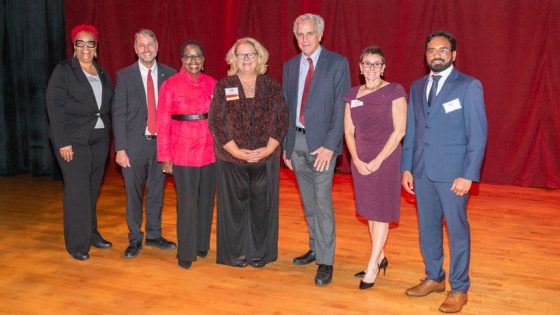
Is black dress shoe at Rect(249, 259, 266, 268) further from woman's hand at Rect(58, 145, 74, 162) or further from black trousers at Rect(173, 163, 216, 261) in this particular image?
woman's hand at Rect(58, 145, 74, 162)

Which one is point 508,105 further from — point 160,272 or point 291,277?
point 160,272

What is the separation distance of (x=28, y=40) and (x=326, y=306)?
599 cm

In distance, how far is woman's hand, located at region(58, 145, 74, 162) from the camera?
3963 mm

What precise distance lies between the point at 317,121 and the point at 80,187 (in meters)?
1.85

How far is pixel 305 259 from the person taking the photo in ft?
13.2

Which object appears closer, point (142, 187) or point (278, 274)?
point (278, 274)

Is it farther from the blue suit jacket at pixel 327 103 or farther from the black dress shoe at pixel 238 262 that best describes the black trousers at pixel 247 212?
the blue suit jacket at pixel 327 103

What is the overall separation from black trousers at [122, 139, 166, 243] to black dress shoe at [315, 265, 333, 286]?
1.47 metres

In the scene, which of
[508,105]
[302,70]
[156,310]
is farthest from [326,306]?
[508,105]

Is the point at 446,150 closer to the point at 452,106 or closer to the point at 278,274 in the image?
the point at 452,106

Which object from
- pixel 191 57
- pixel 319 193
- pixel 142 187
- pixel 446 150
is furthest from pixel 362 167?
pixel 142 187

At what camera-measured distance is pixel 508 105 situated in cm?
652

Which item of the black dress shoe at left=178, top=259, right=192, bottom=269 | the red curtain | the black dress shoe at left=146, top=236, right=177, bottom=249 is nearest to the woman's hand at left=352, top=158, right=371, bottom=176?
the black dress shoe at left=178, top=259, right=192, bottom=269

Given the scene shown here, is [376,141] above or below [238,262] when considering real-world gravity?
above
